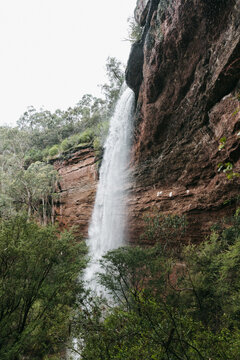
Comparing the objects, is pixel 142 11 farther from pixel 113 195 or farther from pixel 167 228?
pixel 167 228

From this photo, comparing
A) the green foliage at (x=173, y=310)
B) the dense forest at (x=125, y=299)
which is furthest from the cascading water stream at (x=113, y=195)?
the green foliage at (x=173, y=310)

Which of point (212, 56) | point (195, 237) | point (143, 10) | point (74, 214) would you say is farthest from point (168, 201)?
point (143, 10)

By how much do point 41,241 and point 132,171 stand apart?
9909mm

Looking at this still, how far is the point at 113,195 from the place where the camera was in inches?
664

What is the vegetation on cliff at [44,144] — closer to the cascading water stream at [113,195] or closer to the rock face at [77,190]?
the rock face at [77,190]

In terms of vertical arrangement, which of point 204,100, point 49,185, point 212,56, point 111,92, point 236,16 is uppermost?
point 111,92

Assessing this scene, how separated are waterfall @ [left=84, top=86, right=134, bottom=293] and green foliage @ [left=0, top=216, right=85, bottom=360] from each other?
319 inches

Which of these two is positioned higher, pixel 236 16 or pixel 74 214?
pixel 236 16

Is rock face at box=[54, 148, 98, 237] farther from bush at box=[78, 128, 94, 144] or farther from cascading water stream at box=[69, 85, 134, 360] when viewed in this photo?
bush at box=[78, 128, 94, 144]

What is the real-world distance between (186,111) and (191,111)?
36cm

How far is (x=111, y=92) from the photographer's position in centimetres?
2319

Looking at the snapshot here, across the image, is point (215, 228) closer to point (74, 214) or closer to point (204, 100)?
point (204, 100)

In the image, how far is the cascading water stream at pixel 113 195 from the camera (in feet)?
52.2

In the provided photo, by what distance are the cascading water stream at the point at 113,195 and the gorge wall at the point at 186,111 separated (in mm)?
1202
